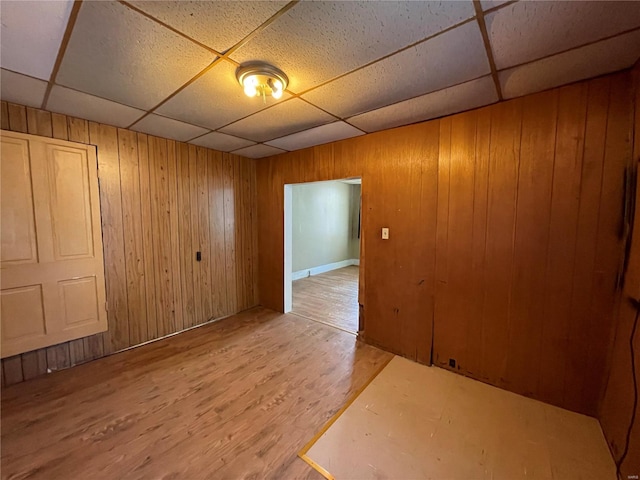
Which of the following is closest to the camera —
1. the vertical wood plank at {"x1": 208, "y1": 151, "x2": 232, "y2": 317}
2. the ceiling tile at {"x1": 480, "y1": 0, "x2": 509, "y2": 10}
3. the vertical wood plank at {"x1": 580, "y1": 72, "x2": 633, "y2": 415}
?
the ceiling tile at {"x1": 480, "y1": 0, "x2": 509, "y2": 10}

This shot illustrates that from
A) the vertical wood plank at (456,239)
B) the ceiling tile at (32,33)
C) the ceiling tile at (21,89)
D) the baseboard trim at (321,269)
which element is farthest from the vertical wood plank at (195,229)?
the vertical wood plank at (456,239)

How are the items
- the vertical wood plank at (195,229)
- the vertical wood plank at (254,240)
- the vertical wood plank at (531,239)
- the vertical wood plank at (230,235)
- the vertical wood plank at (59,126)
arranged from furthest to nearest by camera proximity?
the vertical wood plank at (254,240) < the vertical wood plank at (230,235) < the vertical wood plank at (195,229) < the vertical wood plank at (59,126) < the vertical wood plank at (531,239)

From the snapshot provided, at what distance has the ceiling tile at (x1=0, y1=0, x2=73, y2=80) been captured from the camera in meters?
1.10

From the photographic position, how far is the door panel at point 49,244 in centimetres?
208

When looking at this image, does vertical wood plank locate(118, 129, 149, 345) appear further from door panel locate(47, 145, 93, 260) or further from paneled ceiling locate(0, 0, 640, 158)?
paneled ceiling locate(0, 0, 640, 158)

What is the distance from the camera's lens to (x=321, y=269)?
6.79 metres

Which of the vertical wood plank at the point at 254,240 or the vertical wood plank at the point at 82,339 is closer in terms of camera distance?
the vertical wood plank at the point at 82,339

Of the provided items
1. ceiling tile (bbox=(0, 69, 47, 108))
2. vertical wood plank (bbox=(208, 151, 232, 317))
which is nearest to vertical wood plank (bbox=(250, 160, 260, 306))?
vertical wood plank (bbox=(208, 151, 232, 317))

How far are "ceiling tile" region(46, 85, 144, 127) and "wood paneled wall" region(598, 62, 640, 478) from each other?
12.0ft

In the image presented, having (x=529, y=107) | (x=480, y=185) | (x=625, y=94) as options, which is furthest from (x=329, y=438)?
(x=625, y=94)

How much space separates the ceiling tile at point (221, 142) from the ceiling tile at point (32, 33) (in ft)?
4.53

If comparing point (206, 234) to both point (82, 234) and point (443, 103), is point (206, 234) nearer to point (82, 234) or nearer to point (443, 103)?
point (82, 234)

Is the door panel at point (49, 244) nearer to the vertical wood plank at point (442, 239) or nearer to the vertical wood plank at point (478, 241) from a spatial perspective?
the vertical wood plank at point (442, 239)

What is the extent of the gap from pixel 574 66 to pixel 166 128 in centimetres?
334
